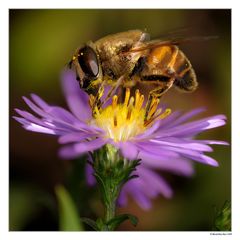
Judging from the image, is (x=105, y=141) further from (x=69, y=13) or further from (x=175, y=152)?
(x=69, y=13)

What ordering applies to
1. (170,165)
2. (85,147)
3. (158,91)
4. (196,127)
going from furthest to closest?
(170,165)
(158,91)
(196,127)
(85,147)

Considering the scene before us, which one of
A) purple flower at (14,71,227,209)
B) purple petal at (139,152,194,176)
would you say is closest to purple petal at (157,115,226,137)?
purple flower at (14,71,227,209)

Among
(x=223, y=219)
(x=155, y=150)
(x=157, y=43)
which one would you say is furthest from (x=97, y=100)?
(x=223, y=219)

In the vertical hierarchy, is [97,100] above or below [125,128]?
above

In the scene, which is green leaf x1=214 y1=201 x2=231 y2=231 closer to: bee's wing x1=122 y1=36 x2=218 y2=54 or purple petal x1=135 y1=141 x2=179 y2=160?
purple petal x1=135 y1=141 x2=179 y2=160

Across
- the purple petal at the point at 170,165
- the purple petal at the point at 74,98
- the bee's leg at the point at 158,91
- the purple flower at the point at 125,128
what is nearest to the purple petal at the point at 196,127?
the purple flower at the point at 125,128

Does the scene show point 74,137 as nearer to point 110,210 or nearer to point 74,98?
point 110,210

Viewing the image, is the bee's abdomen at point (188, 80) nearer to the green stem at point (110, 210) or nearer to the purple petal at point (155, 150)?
the purple petal at point (155, 150)
